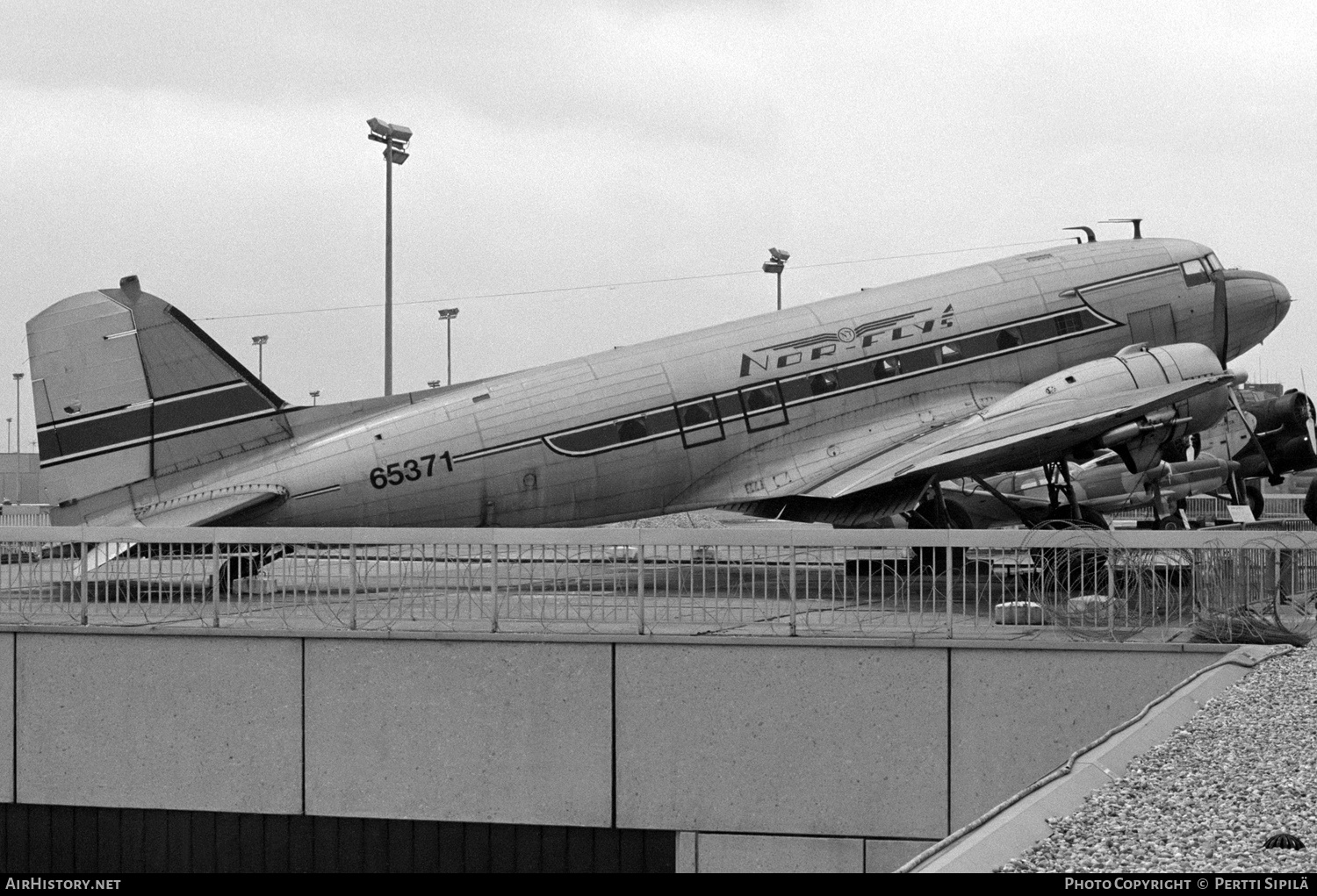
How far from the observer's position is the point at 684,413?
22.0m

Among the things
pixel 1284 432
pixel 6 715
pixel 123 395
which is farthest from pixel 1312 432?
pixel 6 715

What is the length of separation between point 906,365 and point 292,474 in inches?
407

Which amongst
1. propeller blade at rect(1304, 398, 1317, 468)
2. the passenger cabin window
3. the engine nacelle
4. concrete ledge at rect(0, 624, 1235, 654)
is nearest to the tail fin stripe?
concrete ledge at rect(0, 624, 1235, 654)

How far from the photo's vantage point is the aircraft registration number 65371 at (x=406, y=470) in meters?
20.6

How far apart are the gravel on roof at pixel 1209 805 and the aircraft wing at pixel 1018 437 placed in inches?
447

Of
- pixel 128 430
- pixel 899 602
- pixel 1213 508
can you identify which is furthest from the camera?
pixel 1213 508

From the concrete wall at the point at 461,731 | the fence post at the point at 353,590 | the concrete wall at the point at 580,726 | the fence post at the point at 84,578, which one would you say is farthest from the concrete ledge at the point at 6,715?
the fence post at the point at 353,590

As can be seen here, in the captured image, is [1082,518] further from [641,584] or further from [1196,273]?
[641,584]

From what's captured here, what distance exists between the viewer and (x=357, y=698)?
13.8 meters

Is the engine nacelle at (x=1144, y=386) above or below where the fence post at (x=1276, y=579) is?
above

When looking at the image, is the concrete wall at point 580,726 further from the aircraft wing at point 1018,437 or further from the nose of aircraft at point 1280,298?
the nose of aircraft at point 1280,298

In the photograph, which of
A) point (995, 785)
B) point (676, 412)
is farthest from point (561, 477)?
point (995, 785)
